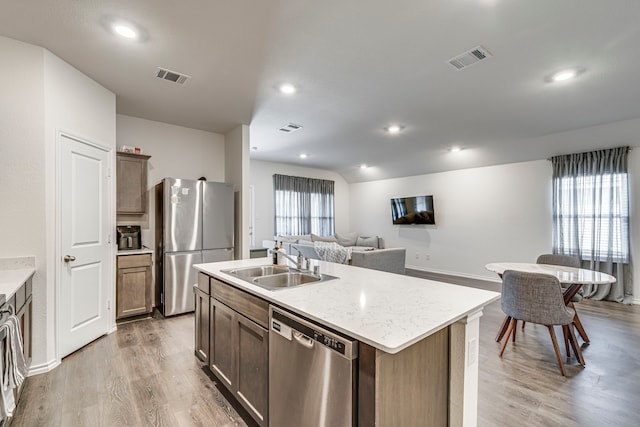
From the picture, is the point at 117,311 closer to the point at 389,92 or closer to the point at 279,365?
the point at 279,365

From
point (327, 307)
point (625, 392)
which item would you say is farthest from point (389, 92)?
point (625, 392)

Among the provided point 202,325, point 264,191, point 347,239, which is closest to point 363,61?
point 202,325

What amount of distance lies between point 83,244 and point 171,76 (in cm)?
192

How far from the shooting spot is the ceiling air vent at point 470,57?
2438 mm

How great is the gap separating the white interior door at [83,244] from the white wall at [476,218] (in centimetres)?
642

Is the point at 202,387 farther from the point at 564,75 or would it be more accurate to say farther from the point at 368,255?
the point at 564,75

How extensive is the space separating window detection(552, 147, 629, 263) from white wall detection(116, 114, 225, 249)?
5.98 meters

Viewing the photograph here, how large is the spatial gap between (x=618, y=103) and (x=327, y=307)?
4.53 meters

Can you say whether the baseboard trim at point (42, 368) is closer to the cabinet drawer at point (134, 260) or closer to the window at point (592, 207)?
the cabinet drawer at point (134, 260)

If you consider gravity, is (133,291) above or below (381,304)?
below

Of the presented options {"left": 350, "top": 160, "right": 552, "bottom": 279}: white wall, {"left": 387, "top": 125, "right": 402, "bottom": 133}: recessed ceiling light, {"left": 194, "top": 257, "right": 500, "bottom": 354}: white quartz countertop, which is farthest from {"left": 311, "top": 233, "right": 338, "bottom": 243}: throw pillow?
{"left": 194, "top": 257, "right": 500, "bottom": 354}: white quartz countertop

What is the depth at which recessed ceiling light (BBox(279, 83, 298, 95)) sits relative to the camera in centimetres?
311

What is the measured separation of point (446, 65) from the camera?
8.75 feet

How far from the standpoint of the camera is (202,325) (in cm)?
250
